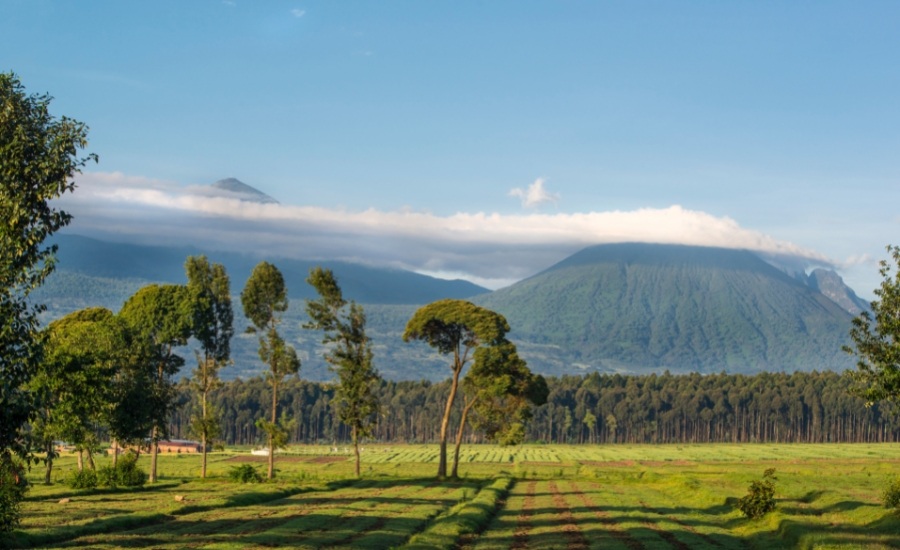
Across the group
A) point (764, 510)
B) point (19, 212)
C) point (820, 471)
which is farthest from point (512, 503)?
point (820, 471)

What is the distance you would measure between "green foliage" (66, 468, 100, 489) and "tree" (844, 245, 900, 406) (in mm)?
51222

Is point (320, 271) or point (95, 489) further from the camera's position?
point (320, 271)

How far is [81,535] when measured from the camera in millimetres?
43094

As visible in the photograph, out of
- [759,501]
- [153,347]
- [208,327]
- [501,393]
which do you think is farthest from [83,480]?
[759,501]

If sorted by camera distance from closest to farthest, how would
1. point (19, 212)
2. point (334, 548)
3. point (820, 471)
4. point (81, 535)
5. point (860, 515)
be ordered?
1. point (19, 212)
2. point (334, 548)
3. point (81, 535)
4. point (860, 515)
5. point (820, 471)

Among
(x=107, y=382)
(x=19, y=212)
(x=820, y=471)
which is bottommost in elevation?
(x=820, y=471)

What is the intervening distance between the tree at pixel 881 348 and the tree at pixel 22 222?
30.8 m

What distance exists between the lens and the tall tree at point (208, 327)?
93812 millimetres

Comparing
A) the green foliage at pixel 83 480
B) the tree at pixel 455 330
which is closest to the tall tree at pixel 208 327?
the tree at pixel 455 330

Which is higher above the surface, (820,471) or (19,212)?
(19,212)

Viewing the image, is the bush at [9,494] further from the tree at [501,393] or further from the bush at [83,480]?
the tree at [501,393]

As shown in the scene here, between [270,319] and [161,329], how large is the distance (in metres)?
9.74

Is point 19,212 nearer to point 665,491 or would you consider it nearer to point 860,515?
point 860,515

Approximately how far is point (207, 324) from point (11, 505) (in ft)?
184
